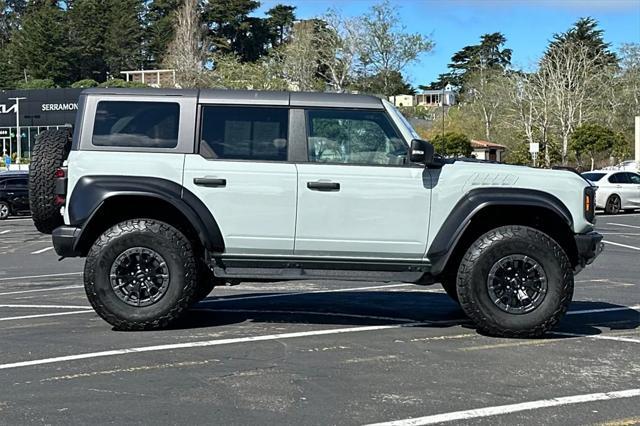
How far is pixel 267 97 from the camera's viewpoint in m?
7.30

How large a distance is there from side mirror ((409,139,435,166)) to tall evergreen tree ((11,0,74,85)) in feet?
287

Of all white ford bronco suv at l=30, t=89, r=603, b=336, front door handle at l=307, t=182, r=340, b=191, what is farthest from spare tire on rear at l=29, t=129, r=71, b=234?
front door handle at l=307, t=182, r=340, b=191

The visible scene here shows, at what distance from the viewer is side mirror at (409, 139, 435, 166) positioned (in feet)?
22.7

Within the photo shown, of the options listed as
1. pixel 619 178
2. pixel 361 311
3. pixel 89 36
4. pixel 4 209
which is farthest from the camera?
pixel 89 36

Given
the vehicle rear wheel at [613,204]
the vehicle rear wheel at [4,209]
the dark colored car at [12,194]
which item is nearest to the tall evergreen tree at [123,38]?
the dark colored car at [12,194]

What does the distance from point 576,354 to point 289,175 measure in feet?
9.21

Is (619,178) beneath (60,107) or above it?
beneath

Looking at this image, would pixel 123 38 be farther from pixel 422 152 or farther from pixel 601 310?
pixel 422 152

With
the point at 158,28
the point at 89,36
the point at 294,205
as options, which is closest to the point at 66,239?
the point at 294,205

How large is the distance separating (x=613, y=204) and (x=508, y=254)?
2241cm

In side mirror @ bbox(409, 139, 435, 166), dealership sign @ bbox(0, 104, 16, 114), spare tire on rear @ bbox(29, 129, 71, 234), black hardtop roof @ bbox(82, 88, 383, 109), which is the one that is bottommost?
spare tire on rear @ bbox(29, 129, 71, 234)

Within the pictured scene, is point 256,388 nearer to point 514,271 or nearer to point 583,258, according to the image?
point 514,271

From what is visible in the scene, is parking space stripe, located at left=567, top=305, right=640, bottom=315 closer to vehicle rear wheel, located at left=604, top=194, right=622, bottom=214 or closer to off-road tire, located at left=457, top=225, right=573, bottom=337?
off-road tire, located at left=457, top=225, right=573, bottom=337

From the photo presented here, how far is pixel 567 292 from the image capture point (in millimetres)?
7051
